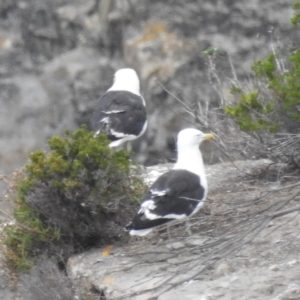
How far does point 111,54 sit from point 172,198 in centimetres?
600

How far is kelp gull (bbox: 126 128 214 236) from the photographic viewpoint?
21.2 feet

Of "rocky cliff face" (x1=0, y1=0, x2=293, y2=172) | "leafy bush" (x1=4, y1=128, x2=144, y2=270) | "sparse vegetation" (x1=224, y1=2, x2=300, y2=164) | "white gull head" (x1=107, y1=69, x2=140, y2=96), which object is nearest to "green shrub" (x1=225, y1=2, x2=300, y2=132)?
"sparse vegetation" (x1=224, y1=2, x2=300, y2=164)

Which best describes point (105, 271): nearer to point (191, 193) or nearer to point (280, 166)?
point (191, 193)

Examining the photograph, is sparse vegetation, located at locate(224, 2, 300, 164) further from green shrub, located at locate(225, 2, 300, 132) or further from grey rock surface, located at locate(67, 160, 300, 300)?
grey rock surface, located at locate(67, 160, 300, 300)

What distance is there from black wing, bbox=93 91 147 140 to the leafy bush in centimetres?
126

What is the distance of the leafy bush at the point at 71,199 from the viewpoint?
683 centimetres

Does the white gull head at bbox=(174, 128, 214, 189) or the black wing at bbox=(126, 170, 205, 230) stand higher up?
the white gull head at bbox=(174, 128, 214, 189)

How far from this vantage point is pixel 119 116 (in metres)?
8.45

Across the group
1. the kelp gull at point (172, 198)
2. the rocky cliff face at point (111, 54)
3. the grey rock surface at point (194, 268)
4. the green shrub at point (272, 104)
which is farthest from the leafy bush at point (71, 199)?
the rocky cliff face at point (111, 54)

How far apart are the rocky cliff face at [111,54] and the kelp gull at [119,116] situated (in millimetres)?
2587

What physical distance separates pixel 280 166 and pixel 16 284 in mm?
2333

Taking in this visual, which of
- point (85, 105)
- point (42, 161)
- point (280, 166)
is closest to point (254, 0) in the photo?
point (85, 105)

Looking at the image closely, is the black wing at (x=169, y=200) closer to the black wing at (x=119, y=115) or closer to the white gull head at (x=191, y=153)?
the white gull head at (x=191, y=153)

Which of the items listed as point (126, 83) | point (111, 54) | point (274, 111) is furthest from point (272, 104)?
point (111, 54)
